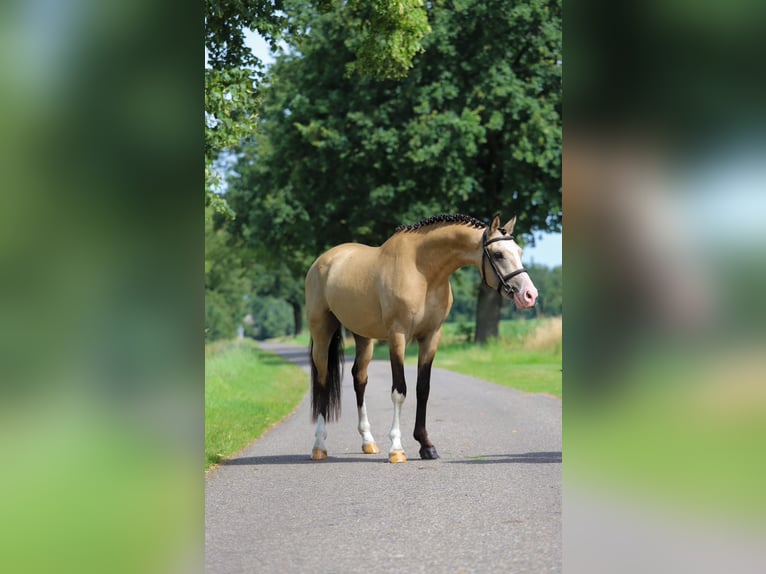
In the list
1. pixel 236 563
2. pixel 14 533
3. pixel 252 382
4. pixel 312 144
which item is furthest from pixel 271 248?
pixel 14 533

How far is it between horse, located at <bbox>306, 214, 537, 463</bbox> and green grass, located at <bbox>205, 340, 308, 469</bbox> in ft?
4.41

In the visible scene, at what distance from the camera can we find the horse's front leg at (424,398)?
9.49 metres

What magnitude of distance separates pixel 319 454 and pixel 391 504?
2.83 m

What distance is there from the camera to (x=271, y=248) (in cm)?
3647

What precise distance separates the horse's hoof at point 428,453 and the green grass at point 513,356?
9.51 metres

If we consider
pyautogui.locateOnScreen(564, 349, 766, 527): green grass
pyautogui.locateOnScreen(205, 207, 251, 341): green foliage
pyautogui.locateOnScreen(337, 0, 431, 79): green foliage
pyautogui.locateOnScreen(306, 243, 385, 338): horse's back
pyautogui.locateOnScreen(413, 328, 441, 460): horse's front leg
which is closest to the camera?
pyautogui.locateOnScreen(564, 349, 766, 527): green grass

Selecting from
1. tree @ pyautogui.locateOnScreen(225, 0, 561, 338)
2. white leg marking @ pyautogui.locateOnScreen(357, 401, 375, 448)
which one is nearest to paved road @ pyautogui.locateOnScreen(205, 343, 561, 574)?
white leg marking @ pyautogui.locateOnScreen(357, 401, 375, 448)

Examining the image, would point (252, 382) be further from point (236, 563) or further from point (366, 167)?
point (236, 563)

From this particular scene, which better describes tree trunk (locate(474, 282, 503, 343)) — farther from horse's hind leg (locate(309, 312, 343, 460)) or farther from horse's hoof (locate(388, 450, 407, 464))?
horse's hoof (locate(388, 450, 407, 464))

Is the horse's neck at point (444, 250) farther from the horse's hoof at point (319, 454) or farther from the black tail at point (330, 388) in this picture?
the horse's hoof at point (319, 454)

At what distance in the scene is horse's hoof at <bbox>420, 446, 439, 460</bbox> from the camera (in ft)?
31.4

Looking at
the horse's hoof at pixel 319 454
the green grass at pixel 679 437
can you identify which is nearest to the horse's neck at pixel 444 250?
the horse's hoof at pixel 319 454

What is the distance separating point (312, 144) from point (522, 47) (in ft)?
24.6

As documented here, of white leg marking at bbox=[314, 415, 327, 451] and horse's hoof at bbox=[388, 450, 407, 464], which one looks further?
white leg marking at bbox=[314, 415, 327, 451]
